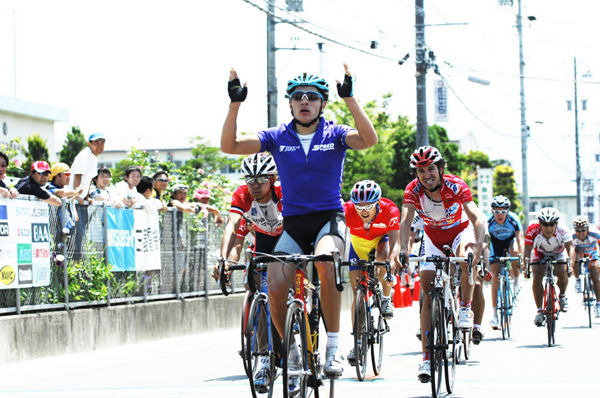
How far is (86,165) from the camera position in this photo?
1539 cm

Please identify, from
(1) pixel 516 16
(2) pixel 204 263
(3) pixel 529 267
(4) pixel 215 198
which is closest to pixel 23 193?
(2) pixel 204 263

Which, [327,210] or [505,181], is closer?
[327,210]

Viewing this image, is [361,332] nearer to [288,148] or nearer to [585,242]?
[288,148]

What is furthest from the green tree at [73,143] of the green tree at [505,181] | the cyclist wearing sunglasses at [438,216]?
the cyclist wearing sunglasses at [438,216]

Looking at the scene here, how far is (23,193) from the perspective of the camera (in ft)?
46.7

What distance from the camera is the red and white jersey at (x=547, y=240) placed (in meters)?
16.1

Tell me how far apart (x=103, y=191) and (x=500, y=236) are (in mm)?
6237

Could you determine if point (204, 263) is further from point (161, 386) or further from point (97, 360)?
point (161, 386)

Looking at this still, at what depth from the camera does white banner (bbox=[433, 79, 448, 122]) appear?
109ft

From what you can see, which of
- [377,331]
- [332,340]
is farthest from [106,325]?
[332,340]

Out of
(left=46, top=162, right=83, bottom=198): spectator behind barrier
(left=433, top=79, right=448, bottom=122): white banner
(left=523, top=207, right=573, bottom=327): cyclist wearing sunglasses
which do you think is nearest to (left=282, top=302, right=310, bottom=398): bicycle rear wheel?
(left=46, top=162, right=83, bottom=198): spectator behind barrier

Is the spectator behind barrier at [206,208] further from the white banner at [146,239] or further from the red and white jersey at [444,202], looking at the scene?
the red and white jersey at [444,202]

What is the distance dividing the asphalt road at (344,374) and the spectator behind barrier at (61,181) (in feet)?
7.44

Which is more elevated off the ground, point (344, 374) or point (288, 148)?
point (288, 148)
